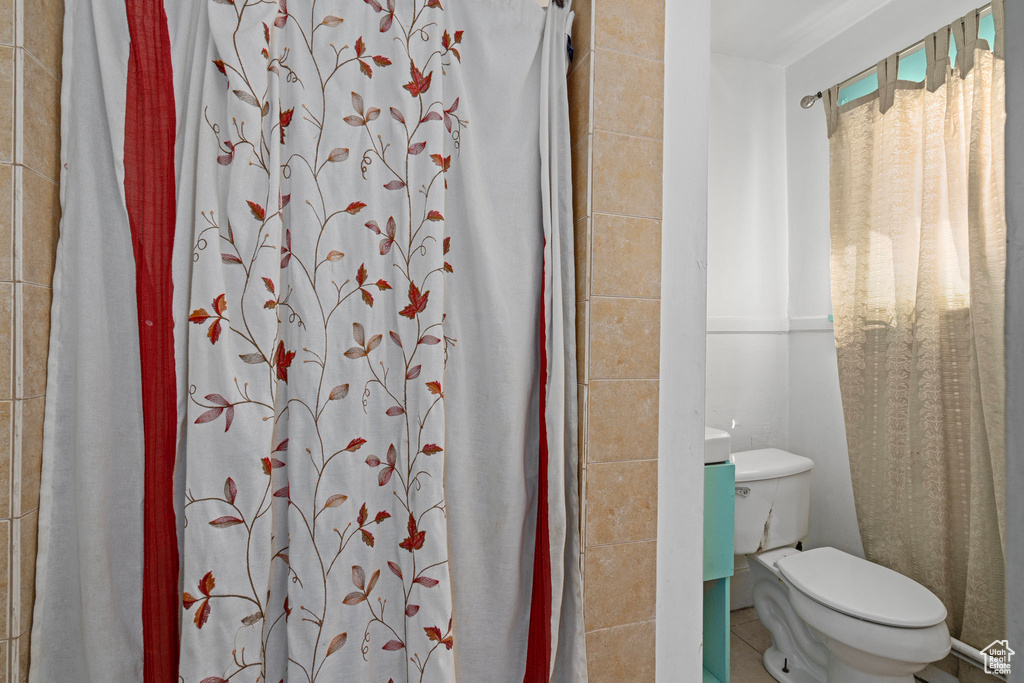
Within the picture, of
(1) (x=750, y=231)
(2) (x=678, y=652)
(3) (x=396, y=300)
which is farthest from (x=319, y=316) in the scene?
(1) (x=750, y=231)

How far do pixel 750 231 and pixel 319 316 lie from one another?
1.78 meters

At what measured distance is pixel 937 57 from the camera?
5.01ft

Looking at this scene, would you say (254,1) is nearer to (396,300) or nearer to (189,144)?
(189,144)

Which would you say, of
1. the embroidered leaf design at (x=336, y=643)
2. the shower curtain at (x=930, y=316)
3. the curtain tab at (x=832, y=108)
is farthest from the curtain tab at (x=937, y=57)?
the embroidered leaf design at (x=336, y=643)

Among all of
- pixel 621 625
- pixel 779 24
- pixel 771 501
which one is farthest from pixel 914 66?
pixel 621 625

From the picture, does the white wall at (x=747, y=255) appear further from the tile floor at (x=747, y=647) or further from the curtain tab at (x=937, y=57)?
the tile floor at (x=747, y=647)

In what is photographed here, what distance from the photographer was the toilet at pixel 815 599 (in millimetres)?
1339

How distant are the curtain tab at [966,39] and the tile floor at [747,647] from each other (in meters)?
2.06

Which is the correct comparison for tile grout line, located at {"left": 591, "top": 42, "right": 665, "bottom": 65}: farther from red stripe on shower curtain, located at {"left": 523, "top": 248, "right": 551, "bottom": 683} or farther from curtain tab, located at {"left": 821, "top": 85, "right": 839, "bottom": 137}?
curtain tab, located at {"left": 821, "top": 85, "right": 839, "bottom": 137}

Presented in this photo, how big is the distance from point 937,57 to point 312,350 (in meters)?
2.06

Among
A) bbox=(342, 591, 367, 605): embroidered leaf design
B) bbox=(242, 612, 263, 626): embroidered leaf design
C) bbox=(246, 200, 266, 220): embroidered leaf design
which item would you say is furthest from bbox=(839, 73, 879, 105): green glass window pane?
bbox=(242, 612, 263, 626): embroidered leaf design

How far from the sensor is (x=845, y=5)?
176cm

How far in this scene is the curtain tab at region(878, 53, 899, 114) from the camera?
5.38 ft

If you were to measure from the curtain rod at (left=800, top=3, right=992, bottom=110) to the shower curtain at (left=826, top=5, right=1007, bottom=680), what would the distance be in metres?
0.02
